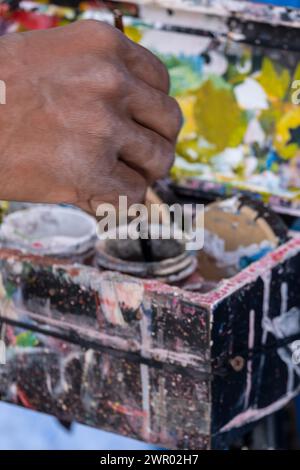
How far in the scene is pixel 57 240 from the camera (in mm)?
1651

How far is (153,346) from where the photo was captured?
132 cm

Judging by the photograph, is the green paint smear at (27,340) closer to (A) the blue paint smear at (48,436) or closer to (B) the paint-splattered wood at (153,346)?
(B) the paint-splattered wood at (153,346)

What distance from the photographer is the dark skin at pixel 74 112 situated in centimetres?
98

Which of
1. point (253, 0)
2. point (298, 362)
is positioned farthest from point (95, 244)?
point (253, 0)

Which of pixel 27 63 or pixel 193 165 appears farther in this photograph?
pixel 193 165

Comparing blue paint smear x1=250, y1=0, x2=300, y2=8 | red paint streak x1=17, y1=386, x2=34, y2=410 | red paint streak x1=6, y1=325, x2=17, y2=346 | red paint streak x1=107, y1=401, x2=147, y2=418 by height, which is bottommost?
red paint streak x1=17, y1=386, x2=34, y2=410

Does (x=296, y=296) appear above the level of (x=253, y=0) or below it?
below

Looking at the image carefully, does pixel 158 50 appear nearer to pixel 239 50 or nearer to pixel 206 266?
pixel 239 50

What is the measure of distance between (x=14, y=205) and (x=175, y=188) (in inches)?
15.4

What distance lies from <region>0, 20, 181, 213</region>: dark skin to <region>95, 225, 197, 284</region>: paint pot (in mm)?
390

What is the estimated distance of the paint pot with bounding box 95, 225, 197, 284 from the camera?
1479mm

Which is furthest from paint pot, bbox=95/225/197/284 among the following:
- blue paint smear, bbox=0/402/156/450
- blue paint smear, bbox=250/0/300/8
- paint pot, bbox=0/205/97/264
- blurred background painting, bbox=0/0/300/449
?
blue paint smear, bbox=250/0/300/8

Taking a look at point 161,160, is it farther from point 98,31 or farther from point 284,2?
point 284,2

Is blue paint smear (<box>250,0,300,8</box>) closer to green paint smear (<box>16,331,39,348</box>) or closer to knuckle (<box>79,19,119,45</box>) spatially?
knuckle (<box>79,19,119,45</box>)
